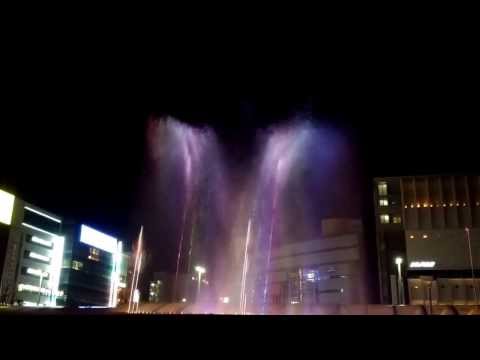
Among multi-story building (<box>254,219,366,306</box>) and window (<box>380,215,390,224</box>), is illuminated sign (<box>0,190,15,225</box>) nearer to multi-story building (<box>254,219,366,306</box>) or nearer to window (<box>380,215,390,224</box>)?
multi-story building (<box>254,219,366,306</box>)

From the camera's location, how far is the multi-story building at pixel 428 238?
6719 cm

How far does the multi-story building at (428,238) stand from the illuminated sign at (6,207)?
195 ft

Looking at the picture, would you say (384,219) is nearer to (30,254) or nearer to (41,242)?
(41,242)

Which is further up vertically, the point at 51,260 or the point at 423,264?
the point at 51,260

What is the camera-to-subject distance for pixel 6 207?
234 feet

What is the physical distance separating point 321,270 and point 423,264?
21.2 meters

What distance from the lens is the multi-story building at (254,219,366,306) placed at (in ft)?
257

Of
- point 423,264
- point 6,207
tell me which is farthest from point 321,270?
point 6,207

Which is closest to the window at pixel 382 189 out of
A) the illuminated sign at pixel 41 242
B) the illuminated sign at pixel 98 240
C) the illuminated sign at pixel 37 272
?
the illuminated sign at pixel 98 240

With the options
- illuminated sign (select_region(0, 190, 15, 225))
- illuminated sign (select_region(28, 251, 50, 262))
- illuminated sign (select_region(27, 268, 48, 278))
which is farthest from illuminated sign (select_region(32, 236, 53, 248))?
illuminated sign (select_region(0, 190, 15, 225))
